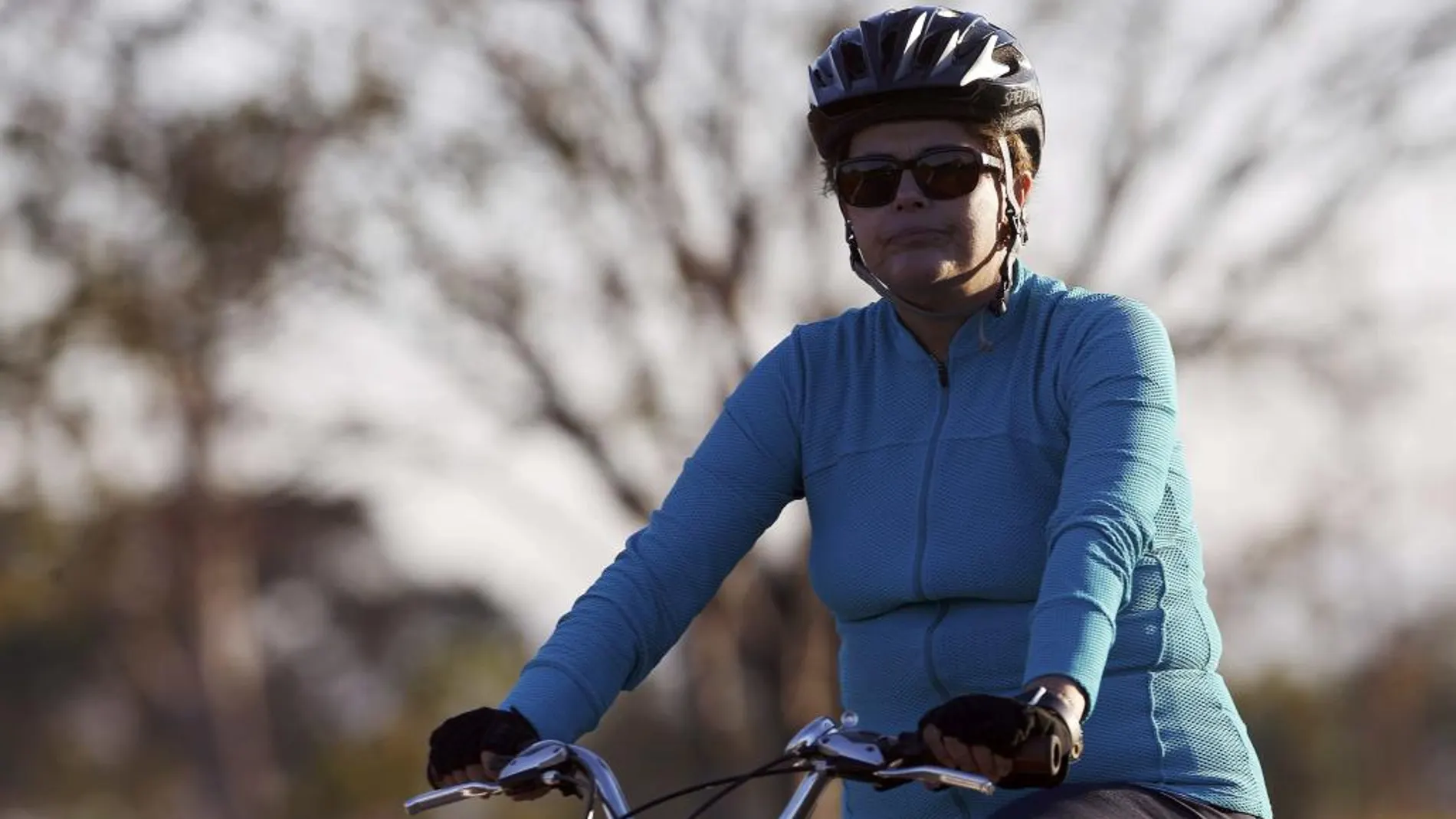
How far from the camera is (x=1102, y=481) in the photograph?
11.5 ft

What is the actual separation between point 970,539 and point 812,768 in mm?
553

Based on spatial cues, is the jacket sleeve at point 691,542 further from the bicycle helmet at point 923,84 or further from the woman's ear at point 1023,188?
the woman's ear at point 1023,188

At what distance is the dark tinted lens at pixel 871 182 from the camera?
3859 millimetres

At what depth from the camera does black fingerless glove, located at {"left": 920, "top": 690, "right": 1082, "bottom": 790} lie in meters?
3.04

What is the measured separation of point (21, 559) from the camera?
1135 inches

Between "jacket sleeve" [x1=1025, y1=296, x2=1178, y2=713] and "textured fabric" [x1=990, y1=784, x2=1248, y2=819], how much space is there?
13 centimetres

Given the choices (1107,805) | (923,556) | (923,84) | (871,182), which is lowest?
(1107,805)

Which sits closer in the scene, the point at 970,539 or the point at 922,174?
the point at 970,539

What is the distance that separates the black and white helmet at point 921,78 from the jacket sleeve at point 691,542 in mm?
379

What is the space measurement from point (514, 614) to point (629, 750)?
3.19 meters

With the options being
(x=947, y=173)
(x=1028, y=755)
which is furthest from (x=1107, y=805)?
(x=947, y=173)

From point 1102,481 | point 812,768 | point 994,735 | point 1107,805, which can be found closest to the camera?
point 994,735

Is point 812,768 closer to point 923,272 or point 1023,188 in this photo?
point 923,272

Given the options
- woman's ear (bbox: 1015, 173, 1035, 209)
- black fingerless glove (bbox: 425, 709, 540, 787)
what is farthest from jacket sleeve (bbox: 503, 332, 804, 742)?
woman's ear (bbox: 1015, 173, 1035, 209)
